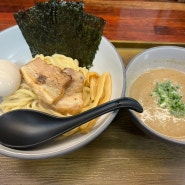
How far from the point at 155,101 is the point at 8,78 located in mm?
672

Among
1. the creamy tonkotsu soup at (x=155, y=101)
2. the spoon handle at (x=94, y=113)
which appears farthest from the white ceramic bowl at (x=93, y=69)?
the creamy tonkotsu soup at (x=155, y=101)

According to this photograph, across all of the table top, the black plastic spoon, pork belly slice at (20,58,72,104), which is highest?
pork belly slice at (20,58,72,104)

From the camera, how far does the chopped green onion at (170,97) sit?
1.15m

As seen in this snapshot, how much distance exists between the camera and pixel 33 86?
3.50ft

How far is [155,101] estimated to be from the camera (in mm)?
1180

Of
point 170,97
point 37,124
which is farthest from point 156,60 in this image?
point 37,124

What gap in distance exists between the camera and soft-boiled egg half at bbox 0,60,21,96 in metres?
1.05

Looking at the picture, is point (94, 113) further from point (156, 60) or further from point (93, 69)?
point (156, 60)

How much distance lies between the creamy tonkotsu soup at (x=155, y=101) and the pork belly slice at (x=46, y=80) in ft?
1.12

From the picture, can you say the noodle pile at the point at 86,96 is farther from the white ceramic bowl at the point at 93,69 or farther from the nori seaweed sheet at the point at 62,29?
the nori seaweed sheet at the point at 62,29

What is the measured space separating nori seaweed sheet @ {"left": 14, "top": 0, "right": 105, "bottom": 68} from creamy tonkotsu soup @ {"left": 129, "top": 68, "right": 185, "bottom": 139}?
29 cm

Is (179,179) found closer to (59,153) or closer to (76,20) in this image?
(59,153)

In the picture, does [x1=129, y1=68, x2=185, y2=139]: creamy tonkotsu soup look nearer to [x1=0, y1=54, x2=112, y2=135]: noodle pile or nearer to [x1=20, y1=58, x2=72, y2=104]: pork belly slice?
[x1=0, y1=54, x2=112, y2=135]: noodle pile

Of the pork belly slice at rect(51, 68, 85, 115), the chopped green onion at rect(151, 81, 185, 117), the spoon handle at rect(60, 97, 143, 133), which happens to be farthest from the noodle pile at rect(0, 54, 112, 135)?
the chopped green onion at rect(151, 81, 185, 117)
